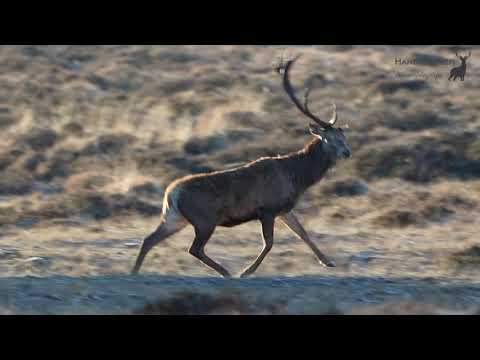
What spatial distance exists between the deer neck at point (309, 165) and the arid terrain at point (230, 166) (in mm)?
1266

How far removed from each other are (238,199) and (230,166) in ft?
27.5

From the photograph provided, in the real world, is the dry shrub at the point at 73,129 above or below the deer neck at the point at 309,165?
below

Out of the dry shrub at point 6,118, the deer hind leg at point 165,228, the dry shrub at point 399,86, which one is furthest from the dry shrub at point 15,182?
the dry shrub at point 399,86

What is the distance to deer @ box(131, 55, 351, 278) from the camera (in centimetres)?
1213

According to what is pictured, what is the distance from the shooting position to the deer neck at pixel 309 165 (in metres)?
13.0

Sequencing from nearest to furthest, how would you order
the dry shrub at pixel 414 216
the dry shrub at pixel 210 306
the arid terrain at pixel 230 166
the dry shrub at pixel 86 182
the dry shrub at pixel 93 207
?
the dry shrub at pixel 210 306 < the arid terrain at pixel 230 166 < the dry shrub at pixel 414 216 < the dry shrub at pixel 93 207 < the dry shrub at pixel 86 182

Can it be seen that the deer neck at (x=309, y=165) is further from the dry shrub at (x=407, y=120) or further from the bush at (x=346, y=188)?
the dry shrub at (x=407, y=120)

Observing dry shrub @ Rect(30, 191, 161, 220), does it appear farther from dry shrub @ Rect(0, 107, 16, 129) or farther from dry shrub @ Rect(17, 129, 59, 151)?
dry shrub @ Rect(0, 107, 16, 129)

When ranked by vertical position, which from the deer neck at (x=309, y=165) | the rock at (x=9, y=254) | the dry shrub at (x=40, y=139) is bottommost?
the rock at (x=9, y=254)

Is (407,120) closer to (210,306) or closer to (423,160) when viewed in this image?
(423,160)

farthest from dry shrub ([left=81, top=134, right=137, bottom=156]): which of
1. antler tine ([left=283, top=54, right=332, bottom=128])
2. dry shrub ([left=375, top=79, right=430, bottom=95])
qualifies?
antler tine ([left=283, top=54, right=332, bottom=128])

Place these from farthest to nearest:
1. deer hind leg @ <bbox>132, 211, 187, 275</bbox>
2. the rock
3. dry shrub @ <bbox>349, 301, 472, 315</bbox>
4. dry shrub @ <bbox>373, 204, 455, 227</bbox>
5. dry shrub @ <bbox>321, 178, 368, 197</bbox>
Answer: dry shrub @ <bbox>321, 178, 368, 197</bbox>
dry shrub @ <bbox>373, 204, 455, 227</bbox>
the rock
deer hind leg @ <bbox>132, 211, 187, 275</bbox>
dry shrub @ <bbox>349, 301, 472, 315</bbox>

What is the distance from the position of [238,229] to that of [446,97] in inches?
404

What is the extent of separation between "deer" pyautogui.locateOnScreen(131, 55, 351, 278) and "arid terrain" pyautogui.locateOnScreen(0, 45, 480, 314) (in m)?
0.51
